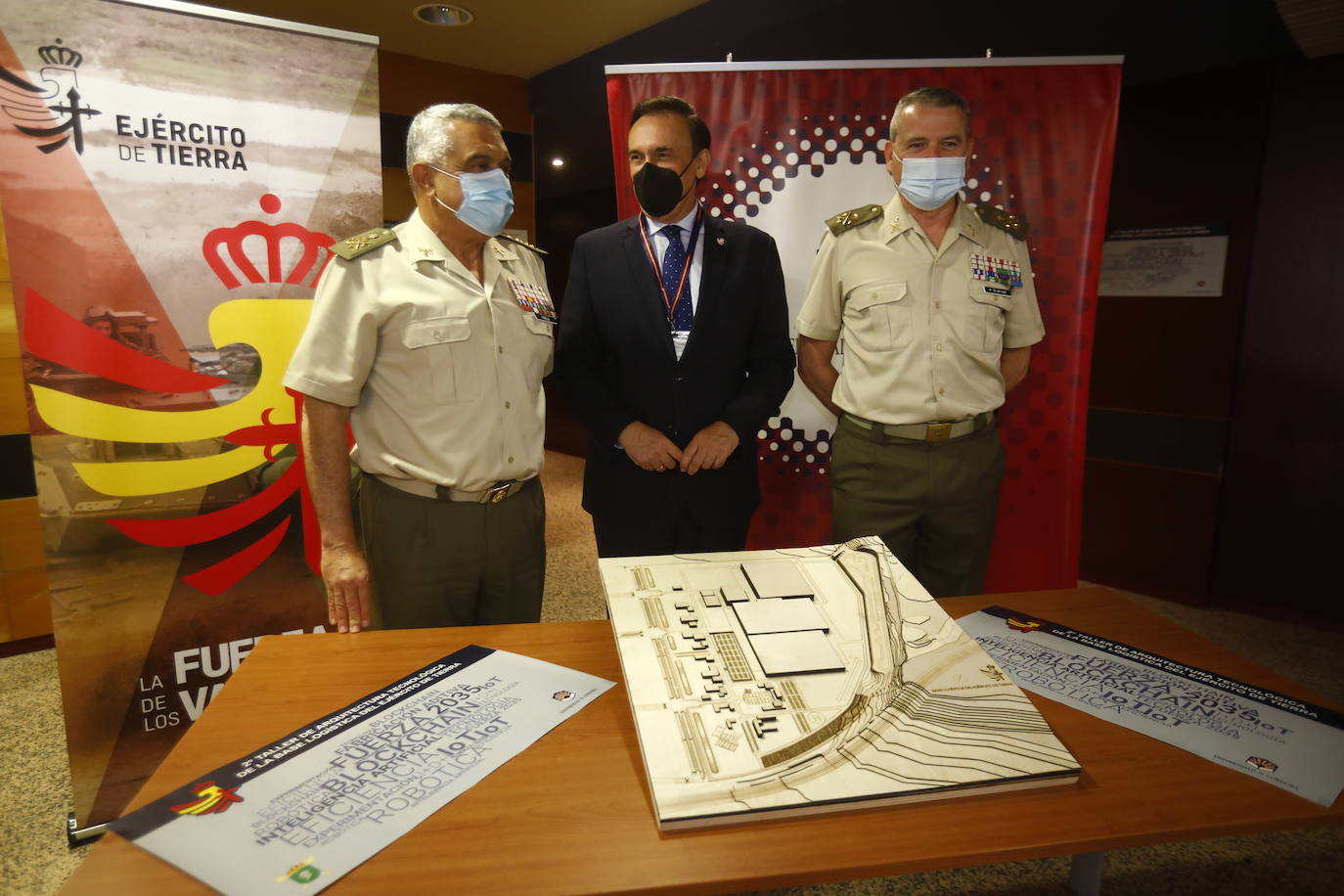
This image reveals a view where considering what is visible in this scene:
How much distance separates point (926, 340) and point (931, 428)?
A: 238mm

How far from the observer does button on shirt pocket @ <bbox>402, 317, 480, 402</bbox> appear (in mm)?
1585

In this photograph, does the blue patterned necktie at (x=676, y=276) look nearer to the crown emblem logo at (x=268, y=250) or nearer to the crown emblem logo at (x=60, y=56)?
the crown emblem logo at (x=268, y=250)

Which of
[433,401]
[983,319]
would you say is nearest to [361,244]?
[433,401]

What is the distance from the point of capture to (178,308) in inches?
79.9

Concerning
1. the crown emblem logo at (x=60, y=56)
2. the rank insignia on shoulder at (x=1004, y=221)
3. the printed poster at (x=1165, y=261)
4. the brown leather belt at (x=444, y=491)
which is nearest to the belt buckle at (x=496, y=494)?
the brown leather belt at (x=444, y=491)

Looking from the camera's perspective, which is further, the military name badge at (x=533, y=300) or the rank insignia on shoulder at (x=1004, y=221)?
the rank insignia on shoulder at (x=1004, y=221)

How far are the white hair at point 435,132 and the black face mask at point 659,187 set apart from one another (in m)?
0.47

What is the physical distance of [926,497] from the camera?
2.10m

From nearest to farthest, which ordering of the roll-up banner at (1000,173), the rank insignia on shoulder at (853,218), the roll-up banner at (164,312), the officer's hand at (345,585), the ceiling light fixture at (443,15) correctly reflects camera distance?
1. the officer's hand at (345,585)
2. the roll-up banner at (164,312)
3. the rank insignia on shoulder at (853,218)
4. the roll-up banner at (1000,173)
5. the ceiling light fixture at (443,15)

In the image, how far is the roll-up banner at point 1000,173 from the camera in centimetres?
252

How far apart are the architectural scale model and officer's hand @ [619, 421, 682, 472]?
2.53ft

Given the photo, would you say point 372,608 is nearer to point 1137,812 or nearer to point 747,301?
point 747,301

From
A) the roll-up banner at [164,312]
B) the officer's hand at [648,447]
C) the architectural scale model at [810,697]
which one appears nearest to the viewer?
the architectural scale model at [810,697]

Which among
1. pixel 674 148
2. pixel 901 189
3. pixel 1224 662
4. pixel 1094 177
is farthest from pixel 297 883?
pixel 1094 177
